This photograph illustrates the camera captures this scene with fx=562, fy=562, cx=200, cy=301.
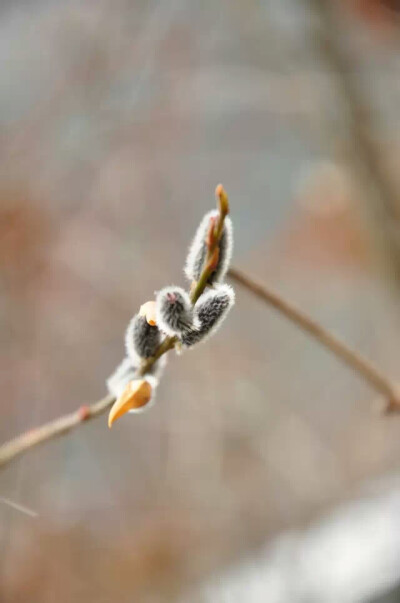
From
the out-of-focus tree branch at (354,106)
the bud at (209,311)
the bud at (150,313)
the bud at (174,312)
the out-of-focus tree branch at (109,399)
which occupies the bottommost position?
the bud at (209,311)

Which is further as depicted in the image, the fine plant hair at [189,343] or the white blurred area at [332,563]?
the white blurred area at [332,563]

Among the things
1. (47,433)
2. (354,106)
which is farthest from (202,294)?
(354,106)

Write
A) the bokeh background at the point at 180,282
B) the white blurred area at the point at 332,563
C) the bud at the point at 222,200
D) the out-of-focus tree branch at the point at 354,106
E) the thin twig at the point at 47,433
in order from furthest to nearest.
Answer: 1. the bokeh background at the point at 180,282
2. the white blurred area at the point at 332,563
3. the out-of-focus tree branch at the point at 354,106
4. the thin twig at the point at 47,433
5. the bud at the point at 222,200

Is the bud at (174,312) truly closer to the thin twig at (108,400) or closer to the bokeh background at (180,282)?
the thin twig at (108,400)

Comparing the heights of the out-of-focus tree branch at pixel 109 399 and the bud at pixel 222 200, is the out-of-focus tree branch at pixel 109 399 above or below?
above

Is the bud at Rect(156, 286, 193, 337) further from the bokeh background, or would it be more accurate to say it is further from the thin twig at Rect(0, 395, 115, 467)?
the bokeh background

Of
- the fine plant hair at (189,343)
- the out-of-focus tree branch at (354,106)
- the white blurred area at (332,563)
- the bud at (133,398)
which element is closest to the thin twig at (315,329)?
the fine plant hair at (189,343)
